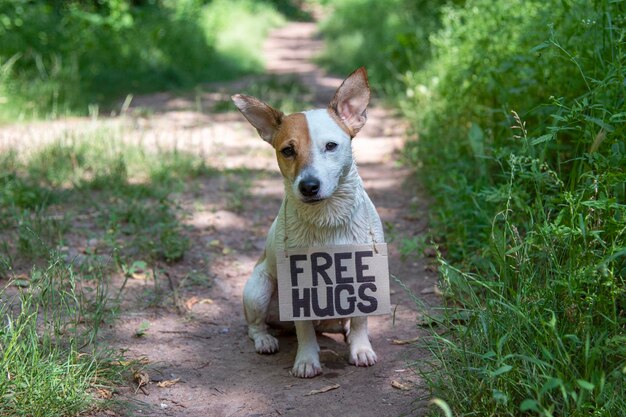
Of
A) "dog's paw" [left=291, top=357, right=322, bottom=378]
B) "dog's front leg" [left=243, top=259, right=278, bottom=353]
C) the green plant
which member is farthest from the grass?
the green plant

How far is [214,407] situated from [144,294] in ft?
4.39

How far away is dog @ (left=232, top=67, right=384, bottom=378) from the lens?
3018mm

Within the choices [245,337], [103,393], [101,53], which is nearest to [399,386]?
[245,337]

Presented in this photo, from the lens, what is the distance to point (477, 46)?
5945 mm

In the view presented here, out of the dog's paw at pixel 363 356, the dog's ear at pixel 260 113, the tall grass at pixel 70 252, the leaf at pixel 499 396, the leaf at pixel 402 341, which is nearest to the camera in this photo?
the leaf at pixel 499 396

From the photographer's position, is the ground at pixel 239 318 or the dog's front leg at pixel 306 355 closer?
the ground at pixel 239 318

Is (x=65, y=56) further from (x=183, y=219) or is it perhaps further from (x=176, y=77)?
(x=183, y=219)

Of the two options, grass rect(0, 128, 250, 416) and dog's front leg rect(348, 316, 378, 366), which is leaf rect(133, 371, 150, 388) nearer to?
grass rect(0, 128, 250, 416)

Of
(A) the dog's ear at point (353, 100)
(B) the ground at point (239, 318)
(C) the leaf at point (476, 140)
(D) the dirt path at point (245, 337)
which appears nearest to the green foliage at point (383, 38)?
(B) the ground at point (239, 318)

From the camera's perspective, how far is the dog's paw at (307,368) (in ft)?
10.7

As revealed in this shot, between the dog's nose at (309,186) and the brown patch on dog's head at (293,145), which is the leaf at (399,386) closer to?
the dog's nose at (309,186)

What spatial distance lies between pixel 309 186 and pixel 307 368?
95 centimetres

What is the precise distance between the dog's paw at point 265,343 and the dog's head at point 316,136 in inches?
38.1

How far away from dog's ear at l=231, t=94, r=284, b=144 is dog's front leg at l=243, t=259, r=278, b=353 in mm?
781
